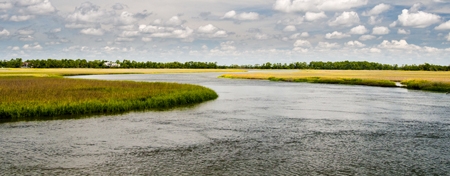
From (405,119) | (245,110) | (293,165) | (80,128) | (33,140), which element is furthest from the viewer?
(245,110)

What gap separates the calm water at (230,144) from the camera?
1410 cm

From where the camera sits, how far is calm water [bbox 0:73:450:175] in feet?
46.3

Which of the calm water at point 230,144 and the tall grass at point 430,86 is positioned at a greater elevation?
the tall grass at point 430,86

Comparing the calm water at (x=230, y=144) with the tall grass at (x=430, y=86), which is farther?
the tall grass at (x=430, y=86)

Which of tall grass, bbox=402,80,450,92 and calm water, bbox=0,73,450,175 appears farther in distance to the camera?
tall grass, bbox=402,80,450,92

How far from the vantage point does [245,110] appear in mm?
30812

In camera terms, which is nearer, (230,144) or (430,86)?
(230,144)

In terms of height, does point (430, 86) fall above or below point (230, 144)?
above

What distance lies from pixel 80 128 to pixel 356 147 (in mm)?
13826

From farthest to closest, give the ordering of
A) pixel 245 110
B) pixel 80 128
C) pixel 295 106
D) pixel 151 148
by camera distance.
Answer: pixel 295 106 < pixel 245 110 < pixel 80 128 < pixel 151 148

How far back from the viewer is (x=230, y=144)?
58.7 feet

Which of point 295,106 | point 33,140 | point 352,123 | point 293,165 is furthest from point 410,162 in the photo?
point 295,106

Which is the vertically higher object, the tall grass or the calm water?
the tall grass

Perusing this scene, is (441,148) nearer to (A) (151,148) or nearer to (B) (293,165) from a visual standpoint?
(B) (293,165)
